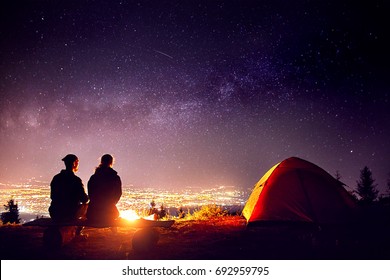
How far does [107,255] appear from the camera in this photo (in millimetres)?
5195

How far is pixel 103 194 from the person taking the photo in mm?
5570

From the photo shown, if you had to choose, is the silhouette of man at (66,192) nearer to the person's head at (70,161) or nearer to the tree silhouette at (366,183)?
the person's head at (70,161)

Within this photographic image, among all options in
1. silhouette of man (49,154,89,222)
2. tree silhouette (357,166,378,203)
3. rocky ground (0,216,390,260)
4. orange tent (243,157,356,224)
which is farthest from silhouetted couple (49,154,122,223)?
tree silhouette (357,166,378,203)

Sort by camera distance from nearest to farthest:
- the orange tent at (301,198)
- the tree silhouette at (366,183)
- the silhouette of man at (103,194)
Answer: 1. the silhouette of man at (103,194)
2. the orange tent at (301,198)
3. the tree silhouette at (366,183)

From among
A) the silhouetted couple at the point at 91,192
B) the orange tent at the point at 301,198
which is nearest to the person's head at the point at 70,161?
the silhouetted couple at the point at 91,192

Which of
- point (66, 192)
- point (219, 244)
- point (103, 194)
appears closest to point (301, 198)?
point (219, 244)

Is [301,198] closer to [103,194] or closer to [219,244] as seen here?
[219,244]

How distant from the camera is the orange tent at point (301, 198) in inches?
274

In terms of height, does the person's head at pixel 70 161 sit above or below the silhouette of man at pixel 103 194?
above

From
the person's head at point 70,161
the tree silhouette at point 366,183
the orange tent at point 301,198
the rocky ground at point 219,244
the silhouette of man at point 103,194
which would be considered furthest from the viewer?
the tree silhouette at point 366,183

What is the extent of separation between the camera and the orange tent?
6969mm

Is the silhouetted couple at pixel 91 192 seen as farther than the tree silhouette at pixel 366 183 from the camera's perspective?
No

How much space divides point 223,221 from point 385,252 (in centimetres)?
454
